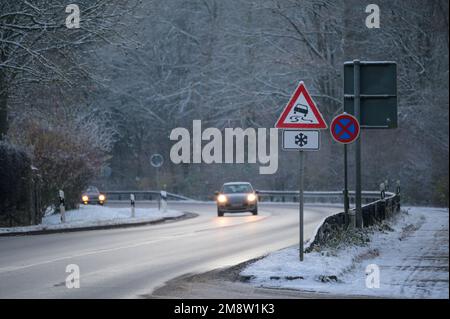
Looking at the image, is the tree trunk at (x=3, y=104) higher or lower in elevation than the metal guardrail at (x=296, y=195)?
higher

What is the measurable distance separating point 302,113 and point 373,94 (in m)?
6.00

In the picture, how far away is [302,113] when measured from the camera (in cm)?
1520

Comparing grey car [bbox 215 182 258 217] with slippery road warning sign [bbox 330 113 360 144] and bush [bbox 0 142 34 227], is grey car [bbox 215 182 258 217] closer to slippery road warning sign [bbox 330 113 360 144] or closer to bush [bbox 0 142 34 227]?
bush [bbox 0 142 34 227]

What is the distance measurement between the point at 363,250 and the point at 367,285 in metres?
4.89

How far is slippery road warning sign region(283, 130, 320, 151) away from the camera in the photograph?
15.2 metres

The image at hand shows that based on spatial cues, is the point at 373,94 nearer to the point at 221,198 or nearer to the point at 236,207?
the point at 236,207

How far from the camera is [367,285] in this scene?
43.3 ft

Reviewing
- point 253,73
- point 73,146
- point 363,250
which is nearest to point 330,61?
point 253,73

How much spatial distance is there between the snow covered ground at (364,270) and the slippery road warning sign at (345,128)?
2153 mm

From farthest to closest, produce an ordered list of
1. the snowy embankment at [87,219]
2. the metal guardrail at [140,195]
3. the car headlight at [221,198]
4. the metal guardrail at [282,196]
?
1. the metal guardrail at [140,195]
2. the metal guardrail at [282,196]
3. the car headlight at [221,198]
4. the snowy embankment at [87,219]

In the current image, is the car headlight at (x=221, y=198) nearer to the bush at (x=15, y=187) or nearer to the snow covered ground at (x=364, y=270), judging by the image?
the bush at (x=15, y=187)

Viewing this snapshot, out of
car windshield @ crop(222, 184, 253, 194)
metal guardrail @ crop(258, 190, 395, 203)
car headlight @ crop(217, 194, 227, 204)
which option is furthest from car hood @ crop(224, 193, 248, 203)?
metal guardrail @ crop(258, 190, 395, 203)

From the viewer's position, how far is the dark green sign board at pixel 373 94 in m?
20.6

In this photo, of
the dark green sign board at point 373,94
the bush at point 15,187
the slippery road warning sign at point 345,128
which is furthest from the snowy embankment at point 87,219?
the slippery road warning sign at point 345,128
